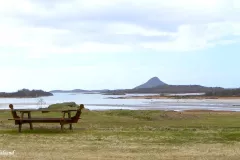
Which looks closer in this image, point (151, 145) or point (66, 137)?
point (151, 145)

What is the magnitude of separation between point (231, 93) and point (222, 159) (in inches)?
6120

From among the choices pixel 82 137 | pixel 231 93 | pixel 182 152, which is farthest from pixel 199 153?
pixel 231 93

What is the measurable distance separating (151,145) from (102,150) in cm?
203

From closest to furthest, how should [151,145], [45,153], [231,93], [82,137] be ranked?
1. [45,153]
2. [151,145]
3. [82,137]
4. [231,93]

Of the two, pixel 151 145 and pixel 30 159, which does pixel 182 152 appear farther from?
pixel 30 159

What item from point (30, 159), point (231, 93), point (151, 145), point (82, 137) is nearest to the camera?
point (30, 159)

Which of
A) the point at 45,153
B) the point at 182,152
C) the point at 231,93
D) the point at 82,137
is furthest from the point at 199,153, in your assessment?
the point at 231,93

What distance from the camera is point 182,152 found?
1380 centimetres

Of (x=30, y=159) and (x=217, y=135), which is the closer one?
(x=30, y=159)

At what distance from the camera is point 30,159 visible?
12188 mm

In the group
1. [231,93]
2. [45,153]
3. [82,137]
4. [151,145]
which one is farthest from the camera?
[231,93]

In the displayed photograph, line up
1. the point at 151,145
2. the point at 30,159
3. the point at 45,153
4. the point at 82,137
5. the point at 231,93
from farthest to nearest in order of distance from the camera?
the point at 231,93 < the point at 82,137 < the point at 151,145 < the point at 45,153 < the point at 30,159

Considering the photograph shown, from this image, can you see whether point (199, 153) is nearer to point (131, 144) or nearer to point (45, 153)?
point (131, 144)

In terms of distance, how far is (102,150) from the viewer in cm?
1407
